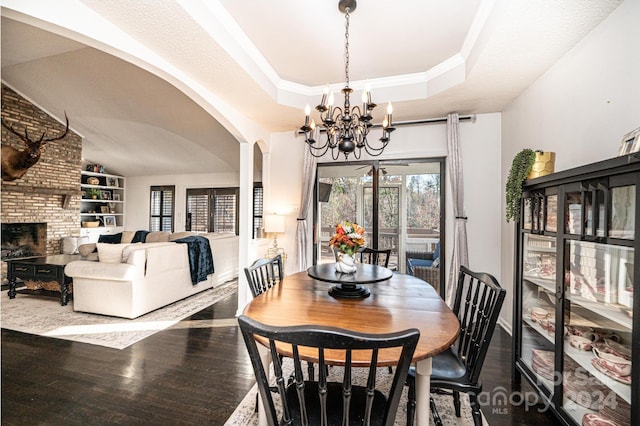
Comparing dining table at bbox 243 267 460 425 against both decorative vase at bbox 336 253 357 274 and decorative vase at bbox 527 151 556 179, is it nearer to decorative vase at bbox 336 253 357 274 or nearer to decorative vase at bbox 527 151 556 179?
decorative vase at bbox 336 253 357 274

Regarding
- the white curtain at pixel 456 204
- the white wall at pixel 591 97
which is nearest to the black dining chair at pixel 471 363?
the white wall at pixel 591 97

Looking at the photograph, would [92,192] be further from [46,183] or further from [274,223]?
[274,223]

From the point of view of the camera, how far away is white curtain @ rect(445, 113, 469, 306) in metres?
3.58

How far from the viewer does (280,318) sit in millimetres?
1498

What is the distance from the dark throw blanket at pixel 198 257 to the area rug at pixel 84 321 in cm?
39

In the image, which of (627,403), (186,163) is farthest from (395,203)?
(186,163)

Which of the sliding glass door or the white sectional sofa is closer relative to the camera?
the white sectional sofa

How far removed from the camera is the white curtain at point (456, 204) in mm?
3578

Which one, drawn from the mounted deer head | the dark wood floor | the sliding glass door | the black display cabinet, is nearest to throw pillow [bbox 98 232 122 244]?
the mounted deer head

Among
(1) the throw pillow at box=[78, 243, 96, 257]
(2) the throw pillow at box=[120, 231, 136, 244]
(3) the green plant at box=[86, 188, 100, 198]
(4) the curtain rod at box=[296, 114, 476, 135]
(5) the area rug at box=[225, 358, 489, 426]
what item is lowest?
(5) the area rug at box=[225, 358, 489, 426]

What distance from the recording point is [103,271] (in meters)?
3.44

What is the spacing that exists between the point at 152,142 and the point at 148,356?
5604 millimetres

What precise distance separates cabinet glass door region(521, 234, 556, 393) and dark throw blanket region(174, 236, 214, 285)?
4.18 meters

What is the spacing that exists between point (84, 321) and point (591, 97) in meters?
5.46
